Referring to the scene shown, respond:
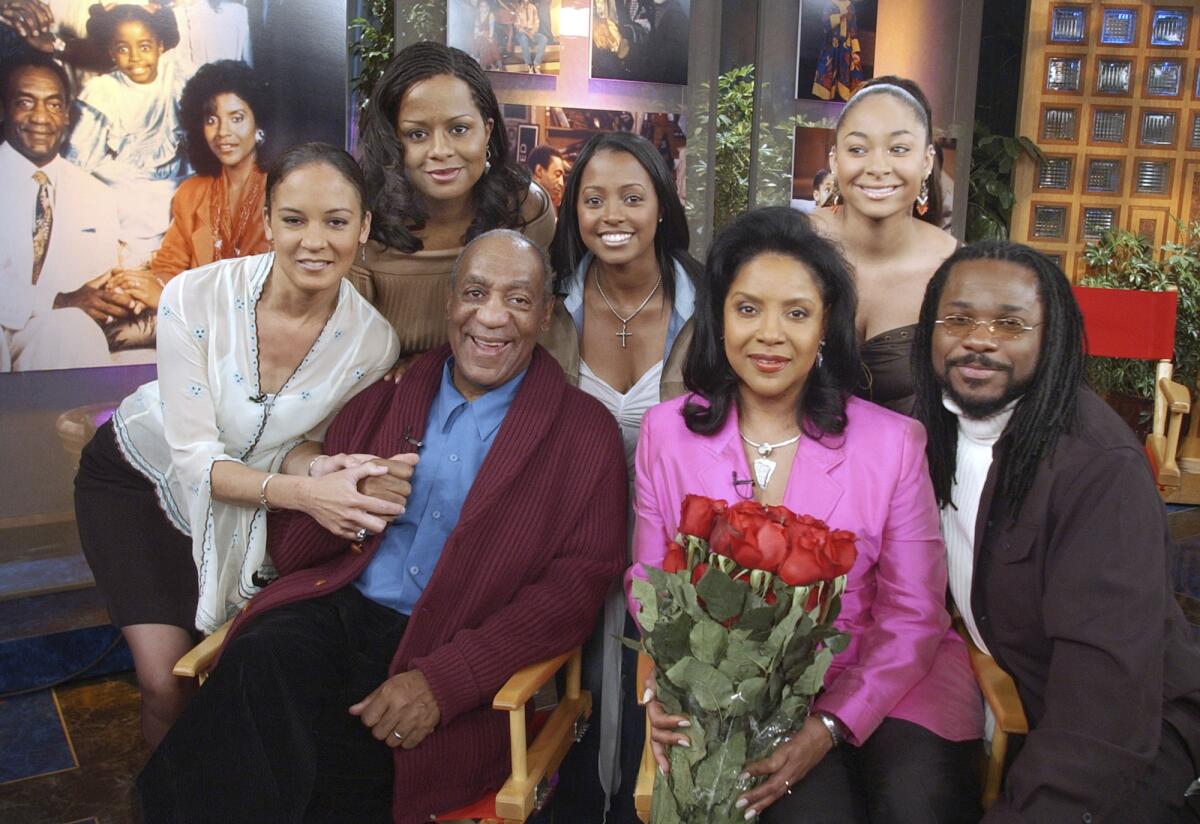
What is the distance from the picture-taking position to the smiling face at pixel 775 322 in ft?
7.89

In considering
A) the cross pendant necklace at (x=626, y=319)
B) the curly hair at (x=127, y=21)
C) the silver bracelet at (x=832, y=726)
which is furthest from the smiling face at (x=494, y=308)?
the curly hair at (x=127, y=21)

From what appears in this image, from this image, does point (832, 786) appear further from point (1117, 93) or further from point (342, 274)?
point (1117, 93)

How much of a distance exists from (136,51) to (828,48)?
344 centimetres

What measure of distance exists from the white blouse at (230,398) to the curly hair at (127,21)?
2303mm

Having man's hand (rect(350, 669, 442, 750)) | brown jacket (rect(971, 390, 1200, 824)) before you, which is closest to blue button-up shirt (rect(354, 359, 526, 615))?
man's hand (rect(350, 669, 442, 750))

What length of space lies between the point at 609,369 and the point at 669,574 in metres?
1.41

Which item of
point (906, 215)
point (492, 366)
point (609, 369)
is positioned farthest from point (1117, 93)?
point (492, 366)

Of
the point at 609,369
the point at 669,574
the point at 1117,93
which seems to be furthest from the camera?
the point at 1117,93

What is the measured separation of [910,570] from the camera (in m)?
2.34

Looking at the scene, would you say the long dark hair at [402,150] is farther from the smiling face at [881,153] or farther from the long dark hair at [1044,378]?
the long dark hair at [1044,378]

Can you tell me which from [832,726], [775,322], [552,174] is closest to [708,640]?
[832,726]

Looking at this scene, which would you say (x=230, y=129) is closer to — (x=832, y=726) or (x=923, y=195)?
(x=923, y=195)

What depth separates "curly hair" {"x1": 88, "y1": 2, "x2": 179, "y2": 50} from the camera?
4.52 m

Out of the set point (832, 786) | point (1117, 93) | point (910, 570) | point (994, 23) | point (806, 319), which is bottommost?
point (832, 786)
